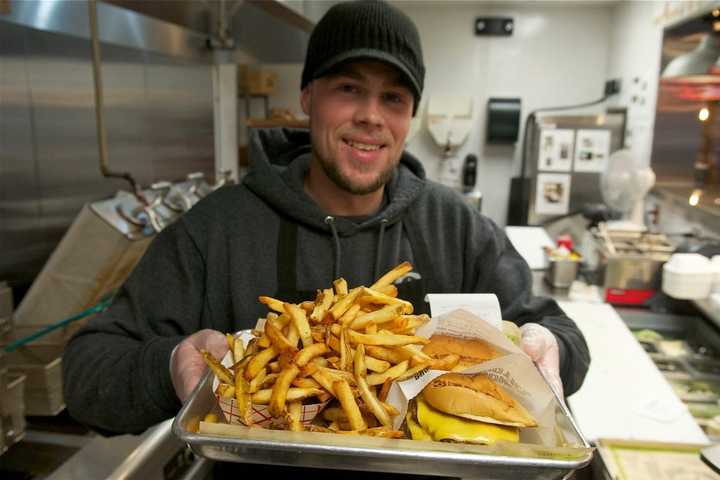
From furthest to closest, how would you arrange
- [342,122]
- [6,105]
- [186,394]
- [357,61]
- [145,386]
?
[6,105] → [342,122] → [357,61] → [145,386] → [186,394]

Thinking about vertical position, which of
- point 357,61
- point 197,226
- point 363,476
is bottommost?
point 363,476

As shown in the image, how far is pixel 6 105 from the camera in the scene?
2.22 m

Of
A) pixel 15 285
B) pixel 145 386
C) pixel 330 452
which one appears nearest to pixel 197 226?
pixel 145 386

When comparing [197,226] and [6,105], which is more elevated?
[6,105]

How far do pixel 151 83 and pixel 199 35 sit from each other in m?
0.63

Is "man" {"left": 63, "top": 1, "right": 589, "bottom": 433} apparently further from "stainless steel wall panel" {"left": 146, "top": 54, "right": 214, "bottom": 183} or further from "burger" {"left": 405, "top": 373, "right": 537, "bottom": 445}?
"stainless steel wall panel" {"left": 146, "top": 54, "right": 214, "bottom": 183}

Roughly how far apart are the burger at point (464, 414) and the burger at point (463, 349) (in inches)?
3.0

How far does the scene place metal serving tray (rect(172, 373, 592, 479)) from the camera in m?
0.82

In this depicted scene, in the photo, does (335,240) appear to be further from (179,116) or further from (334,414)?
(179,116)

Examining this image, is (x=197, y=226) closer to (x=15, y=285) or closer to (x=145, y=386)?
(x=145, y=386)

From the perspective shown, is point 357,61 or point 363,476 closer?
point 363,476

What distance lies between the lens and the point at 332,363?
103cm

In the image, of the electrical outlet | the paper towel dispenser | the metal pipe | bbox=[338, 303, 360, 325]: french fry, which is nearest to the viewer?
bbox=[338, 303, 360, 325]: french fry

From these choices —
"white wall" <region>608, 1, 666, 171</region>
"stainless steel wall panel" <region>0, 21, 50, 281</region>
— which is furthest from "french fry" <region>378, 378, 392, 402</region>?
"white wall" <region>608, 1, 666, 171</region>
